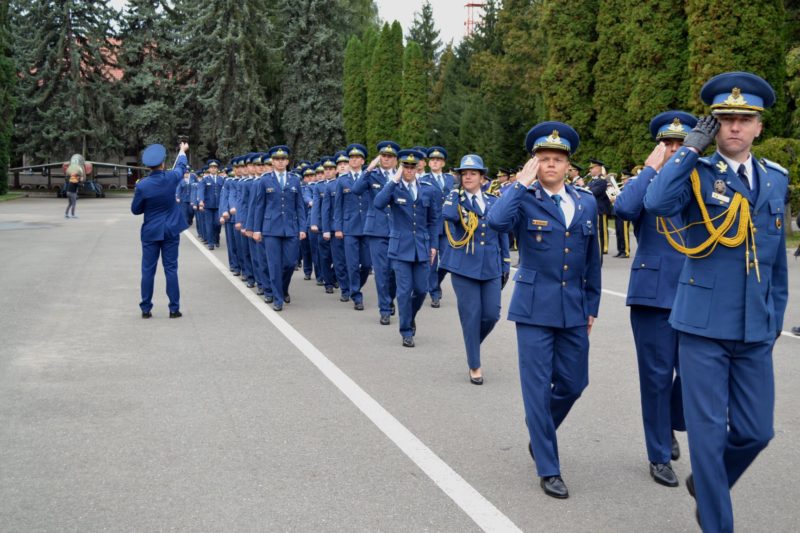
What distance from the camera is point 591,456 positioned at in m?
5.28

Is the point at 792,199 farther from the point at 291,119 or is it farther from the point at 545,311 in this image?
the point at 291,119

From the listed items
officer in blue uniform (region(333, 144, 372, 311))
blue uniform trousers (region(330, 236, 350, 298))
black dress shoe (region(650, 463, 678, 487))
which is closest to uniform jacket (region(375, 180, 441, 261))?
officer in blue uniform (region(333, 144, 372, 311))

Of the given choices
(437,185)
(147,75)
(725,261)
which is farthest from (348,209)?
(147,75)

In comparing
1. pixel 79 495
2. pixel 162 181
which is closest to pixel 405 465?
pixel 79 495

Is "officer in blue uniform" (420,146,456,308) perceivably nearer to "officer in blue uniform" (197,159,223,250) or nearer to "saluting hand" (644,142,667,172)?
"saluting hand" (644,142,667,172)

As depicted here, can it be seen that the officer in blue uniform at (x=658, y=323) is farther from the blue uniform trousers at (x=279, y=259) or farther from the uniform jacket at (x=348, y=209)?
the uniform jacket at (x=348, y=209)

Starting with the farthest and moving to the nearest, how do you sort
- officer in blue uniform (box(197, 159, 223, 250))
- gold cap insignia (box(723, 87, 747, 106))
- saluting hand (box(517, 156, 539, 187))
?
officer in blue uniform (box(197, 159, 223, 250)) < saluting hand (box(517, 156, 539, 187)) < gold cap insignia (box(723, 87, 747, 106))

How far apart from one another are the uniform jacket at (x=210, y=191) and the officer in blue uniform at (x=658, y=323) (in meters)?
16.5

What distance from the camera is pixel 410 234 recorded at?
9445mm

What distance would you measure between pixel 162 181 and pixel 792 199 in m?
17.7

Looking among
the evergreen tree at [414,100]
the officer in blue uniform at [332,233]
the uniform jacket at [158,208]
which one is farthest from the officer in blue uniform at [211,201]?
the evergreen tree at [414,100]

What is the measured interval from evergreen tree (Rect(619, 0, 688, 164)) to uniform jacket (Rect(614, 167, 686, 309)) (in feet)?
77.1

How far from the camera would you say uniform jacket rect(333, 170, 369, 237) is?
12.2 m

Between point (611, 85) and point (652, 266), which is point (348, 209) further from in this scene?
point (611, 85)
